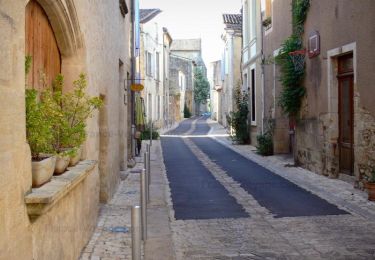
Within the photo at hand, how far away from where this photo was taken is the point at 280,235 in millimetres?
6234

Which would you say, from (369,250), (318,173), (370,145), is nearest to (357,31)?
(370,145)

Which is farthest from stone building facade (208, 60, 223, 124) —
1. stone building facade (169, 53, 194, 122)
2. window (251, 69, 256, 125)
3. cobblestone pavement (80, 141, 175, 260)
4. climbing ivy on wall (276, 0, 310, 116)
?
cobblestone pavement (80, 141, 175, 260)

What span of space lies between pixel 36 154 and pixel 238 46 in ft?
104

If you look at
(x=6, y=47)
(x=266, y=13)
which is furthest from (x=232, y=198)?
(x=266, y=13)

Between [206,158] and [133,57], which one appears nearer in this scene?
[133,57]

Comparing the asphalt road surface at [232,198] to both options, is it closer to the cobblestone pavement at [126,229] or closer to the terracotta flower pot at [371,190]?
the cobblestone pavement at [126,229]

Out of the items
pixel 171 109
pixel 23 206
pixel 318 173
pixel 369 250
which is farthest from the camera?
pixel 171 109

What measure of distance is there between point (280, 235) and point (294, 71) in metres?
7.92

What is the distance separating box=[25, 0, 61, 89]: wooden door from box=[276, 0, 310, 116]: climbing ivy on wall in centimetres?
884

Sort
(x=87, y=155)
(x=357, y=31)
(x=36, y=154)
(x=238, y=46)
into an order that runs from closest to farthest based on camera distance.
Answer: (x=36, y=154), (x=87, y=155), (x=357, y=31), (x=238, y=46)

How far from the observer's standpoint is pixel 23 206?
3264 millimetres

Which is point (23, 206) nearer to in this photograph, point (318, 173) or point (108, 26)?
point (108, 26)

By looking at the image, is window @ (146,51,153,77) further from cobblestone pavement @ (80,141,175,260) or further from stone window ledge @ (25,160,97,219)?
stone window ledge @ (25,160,97,219)

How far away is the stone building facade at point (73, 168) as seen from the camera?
3031 mm
